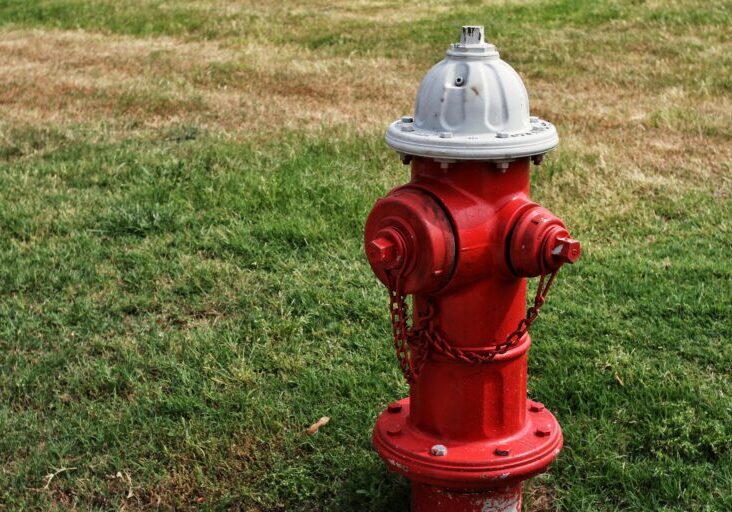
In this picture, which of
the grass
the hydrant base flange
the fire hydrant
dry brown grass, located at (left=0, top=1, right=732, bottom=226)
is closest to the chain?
the fire hydrant

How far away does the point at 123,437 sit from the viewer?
3.36 metres

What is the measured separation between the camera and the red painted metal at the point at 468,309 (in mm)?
2479

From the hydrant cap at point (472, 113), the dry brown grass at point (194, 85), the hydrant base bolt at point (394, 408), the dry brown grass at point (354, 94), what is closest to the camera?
the hydrant cap at point (472, 113)

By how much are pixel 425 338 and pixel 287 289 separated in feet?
5.68

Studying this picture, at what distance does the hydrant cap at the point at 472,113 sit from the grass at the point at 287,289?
3.79ft

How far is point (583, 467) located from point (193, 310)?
5.75 feet

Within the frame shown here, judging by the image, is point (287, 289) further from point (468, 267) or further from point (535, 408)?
point (468, 267)

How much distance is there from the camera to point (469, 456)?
2.58 metres

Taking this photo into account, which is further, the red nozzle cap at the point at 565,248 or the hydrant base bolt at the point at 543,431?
the hydrant base bolt at the point at 543,431

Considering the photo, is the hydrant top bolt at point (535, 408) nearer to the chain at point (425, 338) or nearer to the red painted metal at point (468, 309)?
the red painted metal at point (468, 309)

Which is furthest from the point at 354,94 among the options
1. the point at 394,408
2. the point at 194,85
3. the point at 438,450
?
the point at 438,450

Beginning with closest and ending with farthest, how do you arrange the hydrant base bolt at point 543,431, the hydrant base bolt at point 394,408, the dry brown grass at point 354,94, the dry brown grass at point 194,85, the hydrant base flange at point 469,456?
the hydrant base flange at point 469,456 < the hydrant base bolt at point 543,431 < the hydrant base bolt at point 394,408 < the dry brown grass at point 354,94 < the dry brown grass at point 194,85

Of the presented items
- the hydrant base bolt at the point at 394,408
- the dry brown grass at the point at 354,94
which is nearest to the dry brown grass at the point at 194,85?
the dry brown grass at the point at 354,94

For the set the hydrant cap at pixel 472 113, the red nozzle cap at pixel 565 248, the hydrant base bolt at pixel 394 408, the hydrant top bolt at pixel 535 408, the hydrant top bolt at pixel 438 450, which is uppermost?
the hydrant cap at pixel 472 113
